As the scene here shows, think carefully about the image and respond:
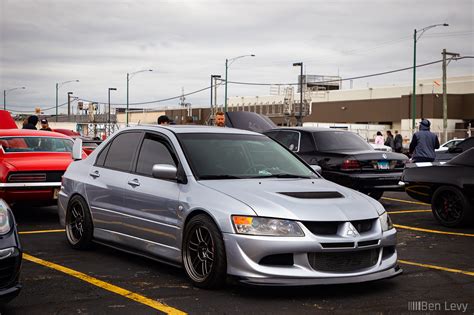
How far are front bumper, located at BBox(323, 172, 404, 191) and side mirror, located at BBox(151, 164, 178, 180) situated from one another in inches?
254

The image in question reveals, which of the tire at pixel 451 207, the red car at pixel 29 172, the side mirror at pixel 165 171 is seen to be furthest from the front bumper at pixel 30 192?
the tire at pixel 451 207

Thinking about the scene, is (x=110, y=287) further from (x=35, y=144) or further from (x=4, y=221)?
(x=35, y=144)

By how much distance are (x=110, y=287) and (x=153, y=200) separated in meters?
1.00

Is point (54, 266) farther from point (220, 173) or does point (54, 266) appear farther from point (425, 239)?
point (425, 239)

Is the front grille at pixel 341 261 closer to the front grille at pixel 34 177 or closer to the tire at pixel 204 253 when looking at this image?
the tire at pixel 204 253

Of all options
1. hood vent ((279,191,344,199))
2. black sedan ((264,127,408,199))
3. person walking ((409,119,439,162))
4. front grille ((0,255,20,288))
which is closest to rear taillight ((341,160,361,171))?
black sedan ((264,127,408,199))

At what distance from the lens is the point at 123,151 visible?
24.9 feet

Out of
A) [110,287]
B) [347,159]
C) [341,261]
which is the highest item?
[347,159]

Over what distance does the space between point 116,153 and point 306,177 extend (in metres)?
2.28

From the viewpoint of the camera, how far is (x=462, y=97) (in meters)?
62.0

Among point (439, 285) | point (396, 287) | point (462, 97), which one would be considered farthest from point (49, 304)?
point (462, 97)

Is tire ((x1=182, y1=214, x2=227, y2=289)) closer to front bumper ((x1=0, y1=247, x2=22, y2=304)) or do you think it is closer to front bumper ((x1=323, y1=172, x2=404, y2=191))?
front bumper ((x1=0, y1=247, x2=22, y2=304))

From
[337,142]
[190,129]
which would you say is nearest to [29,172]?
[190,129]

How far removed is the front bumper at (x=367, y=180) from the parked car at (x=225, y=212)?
495cm
